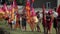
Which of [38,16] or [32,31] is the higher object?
[38,16]

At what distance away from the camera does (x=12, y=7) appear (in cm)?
368

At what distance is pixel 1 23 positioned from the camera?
381cm

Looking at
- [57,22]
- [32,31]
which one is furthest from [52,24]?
[32,31]

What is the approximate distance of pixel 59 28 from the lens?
3.49 metres

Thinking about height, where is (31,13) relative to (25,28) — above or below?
above

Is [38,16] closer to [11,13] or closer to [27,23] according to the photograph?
[27,23]

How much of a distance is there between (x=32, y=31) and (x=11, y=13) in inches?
18.0

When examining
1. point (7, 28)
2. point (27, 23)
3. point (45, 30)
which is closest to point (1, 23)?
point (7, 28)

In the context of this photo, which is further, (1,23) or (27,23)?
(1,23)

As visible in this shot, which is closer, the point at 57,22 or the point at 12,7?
the point at 57,22

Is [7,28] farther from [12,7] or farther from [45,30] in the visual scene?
[45,30]

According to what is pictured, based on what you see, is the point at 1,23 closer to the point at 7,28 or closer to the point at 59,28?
the point at 7,28

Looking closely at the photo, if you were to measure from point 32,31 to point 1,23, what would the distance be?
60 cm

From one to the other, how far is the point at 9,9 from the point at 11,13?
0.07m
